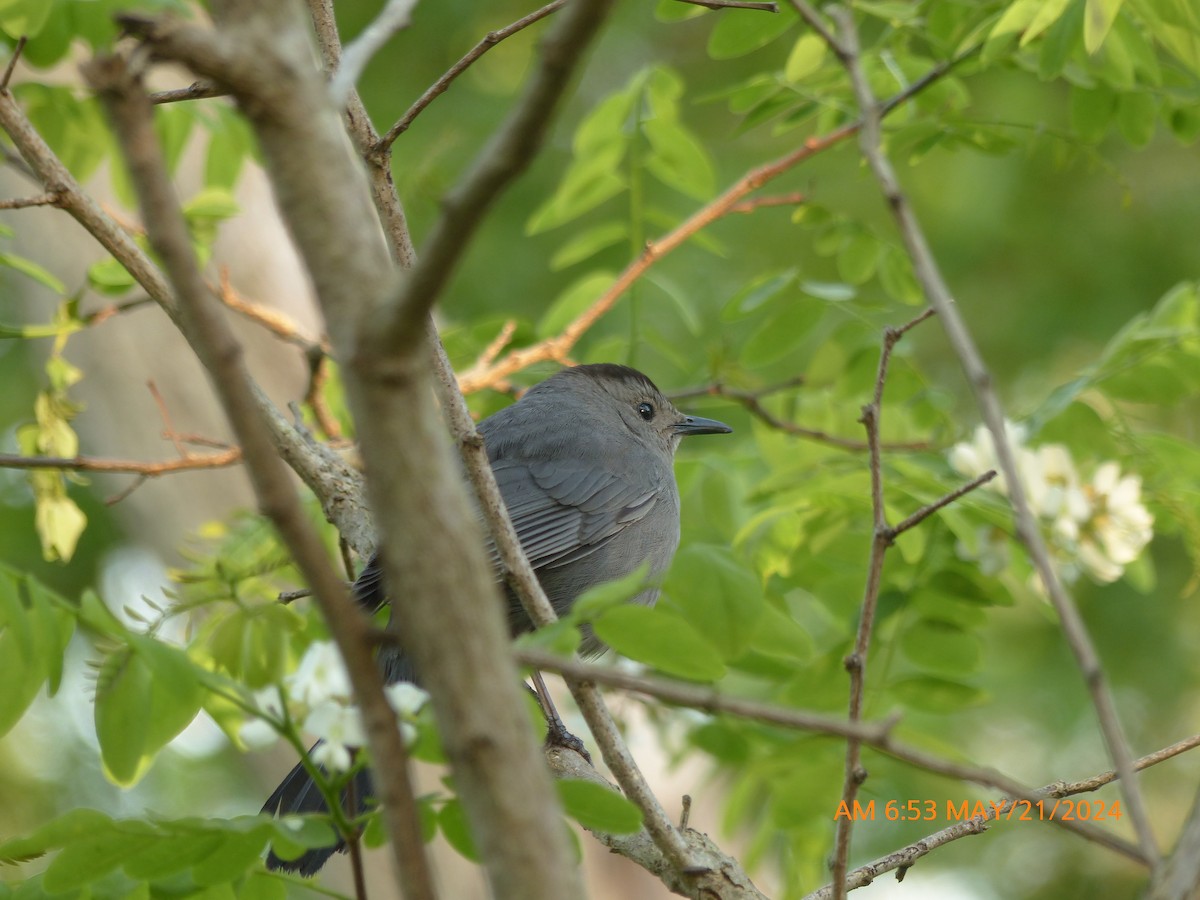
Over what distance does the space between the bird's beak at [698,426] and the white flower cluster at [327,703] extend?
10.8 feet

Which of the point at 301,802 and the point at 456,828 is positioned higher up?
the point at 301,802

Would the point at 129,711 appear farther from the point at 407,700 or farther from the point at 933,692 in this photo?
the point at 933,692

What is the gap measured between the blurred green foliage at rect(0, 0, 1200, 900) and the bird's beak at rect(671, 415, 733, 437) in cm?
35

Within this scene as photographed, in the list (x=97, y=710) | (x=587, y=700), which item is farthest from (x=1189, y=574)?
(x=97, y=710)

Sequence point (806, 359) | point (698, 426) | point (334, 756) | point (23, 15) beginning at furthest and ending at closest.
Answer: point (806, 359) < point (698, 426) < point (23, 15) < point (334, 756)

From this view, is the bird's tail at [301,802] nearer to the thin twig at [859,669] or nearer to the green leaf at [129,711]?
the green leaf at [129,711]

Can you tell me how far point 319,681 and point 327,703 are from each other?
0.16 feet

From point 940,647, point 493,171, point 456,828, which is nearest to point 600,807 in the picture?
point 456,828

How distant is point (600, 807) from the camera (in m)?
1.75

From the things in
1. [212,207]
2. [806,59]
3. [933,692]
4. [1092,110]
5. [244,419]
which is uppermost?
[212,207]

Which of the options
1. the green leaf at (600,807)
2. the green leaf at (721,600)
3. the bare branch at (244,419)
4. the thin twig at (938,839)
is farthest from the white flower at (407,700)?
the green leaf at (721,600)

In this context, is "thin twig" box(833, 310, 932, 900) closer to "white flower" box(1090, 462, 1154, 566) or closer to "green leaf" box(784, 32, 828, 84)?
"white flower" box(1090, 462, 1154, 566)

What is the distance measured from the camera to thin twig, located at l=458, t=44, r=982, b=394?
3781 mm

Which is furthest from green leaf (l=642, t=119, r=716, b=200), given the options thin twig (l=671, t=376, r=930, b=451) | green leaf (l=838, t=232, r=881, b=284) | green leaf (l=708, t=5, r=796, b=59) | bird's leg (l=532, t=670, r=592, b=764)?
bird's leg (l=532, t=670, r=592, b=764)
